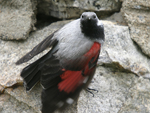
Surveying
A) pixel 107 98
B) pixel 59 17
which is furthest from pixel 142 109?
pixel 59 17

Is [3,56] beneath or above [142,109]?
above

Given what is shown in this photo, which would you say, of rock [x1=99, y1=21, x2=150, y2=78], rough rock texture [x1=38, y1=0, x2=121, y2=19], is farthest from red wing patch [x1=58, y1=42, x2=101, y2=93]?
rough rock texture [x1=38, y1=0, x2=121, y2=19]

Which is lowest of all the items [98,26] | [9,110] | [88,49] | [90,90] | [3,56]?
[9,110]

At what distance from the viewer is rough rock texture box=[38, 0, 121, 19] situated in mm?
2992

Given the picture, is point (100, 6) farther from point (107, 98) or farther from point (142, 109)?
point (142, 109)

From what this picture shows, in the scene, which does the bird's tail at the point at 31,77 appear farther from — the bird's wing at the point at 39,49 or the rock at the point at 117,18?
the rock at the point at 117,18

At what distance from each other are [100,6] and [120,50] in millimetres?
761

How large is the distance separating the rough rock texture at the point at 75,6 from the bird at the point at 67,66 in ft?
2.13

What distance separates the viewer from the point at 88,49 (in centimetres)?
226

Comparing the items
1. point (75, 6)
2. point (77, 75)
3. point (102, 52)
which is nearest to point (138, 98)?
point (102, 52)

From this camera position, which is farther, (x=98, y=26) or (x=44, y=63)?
(x=98, y=26)

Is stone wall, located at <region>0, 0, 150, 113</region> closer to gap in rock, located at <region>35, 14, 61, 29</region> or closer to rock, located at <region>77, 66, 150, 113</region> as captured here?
rock, located at <region>77, 66, 150, 113</region>

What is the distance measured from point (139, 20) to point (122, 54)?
0.56 meters

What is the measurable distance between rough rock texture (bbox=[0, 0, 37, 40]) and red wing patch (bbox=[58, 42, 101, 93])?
1.02 m
